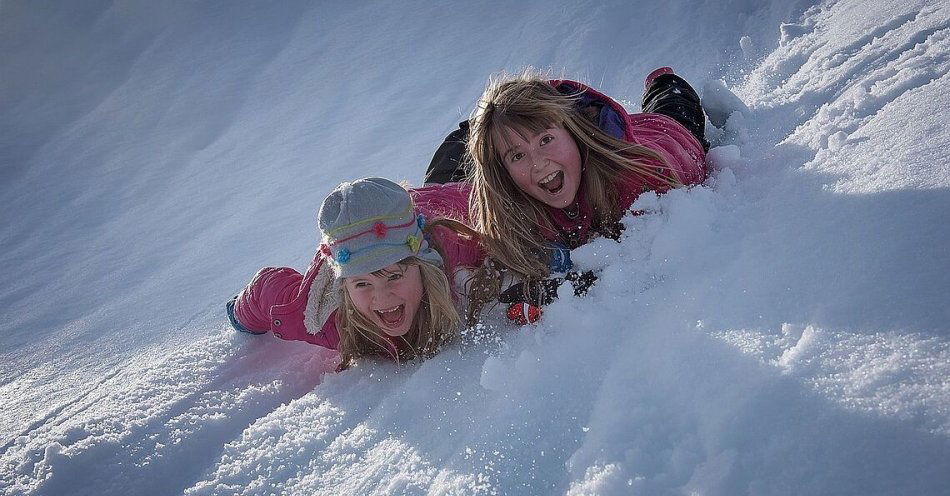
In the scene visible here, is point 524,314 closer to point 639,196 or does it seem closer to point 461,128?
point 639,196

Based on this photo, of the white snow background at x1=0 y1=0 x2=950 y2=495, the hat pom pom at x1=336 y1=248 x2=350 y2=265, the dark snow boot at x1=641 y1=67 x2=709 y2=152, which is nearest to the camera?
the white snow background at x1=0 y1=0 x2=950 y2=495

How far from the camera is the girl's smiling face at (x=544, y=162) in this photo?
2148 millimetres

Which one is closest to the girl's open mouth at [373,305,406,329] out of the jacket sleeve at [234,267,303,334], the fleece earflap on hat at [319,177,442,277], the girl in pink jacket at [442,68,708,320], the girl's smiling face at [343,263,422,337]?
the girl's smiling face at [343,263,422,337]

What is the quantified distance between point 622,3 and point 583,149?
9.56 ft

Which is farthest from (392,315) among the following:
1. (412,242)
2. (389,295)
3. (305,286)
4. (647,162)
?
(647,162)

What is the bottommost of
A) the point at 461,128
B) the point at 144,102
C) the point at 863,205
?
the point at 863,205

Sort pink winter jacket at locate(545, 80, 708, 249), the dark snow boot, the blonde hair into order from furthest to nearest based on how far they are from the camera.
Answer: the dark snow boot < pink winter jacket at locate(545, 80, 708, 249) < the blonde hair

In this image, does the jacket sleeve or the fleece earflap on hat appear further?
the jacket sleeve

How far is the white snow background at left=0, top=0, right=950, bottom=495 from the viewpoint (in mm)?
1054

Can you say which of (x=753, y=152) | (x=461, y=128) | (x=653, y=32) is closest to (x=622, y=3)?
(x=653, y=32)

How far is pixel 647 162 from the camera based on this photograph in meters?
2.27

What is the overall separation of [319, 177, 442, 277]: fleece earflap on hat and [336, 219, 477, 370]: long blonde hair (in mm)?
64

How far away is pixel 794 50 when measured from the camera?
3.29 metres

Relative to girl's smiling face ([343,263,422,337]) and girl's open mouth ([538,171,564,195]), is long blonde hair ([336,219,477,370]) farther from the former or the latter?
girl's open mouth ([538,171,564,195])
